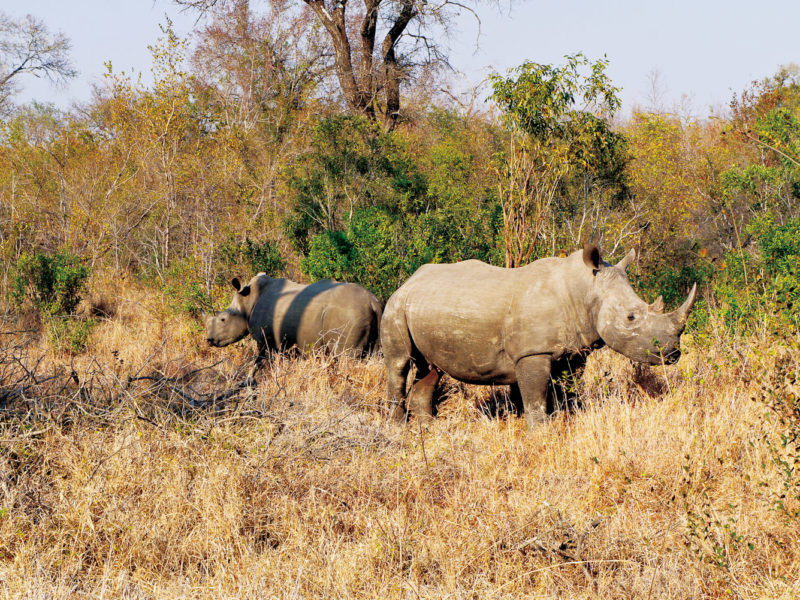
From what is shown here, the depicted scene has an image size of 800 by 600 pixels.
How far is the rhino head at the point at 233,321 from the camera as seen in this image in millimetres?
9266

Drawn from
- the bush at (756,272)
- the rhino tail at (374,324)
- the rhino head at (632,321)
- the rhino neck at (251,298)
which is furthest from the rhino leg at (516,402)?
the rhino neck at (251,298)

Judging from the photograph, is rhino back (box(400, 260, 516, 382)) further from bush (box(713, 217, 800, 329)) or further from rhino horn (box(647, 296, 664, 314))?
bush (box(713, 217, 800, 329))

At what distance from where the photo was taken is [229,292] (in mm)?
11203

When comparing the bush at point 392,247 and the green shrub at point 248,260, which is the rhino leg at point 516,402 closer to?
the bush at point 392,247

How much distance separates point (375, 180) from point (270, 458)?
33.5ft

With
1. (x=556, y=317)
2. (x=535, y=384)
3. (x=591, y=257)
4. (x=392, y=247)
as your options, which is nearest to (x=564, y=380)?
(x=535, y=384)

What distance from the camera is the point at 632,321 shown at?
17.8ft

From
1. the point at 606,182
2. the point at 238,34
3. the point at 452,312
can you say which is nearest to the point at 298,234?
the point at 606,182

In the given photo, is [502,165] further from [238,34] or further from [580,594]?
[238,34]

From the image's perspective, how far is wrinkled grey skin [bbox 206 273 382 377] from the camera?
8.54m

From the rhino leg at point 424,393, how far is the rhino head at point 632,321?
1672 mm

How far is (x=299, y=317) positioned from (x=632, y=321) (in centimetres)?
436

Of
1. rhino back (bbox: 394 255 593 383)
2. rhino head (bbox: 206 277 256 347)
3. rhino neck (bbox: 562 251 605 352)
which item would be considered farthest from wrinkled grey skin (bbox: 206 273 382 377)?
rhino neck (bbox: 562 251 605 352)

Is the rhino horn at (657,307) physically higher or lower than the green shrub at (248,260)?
lower
